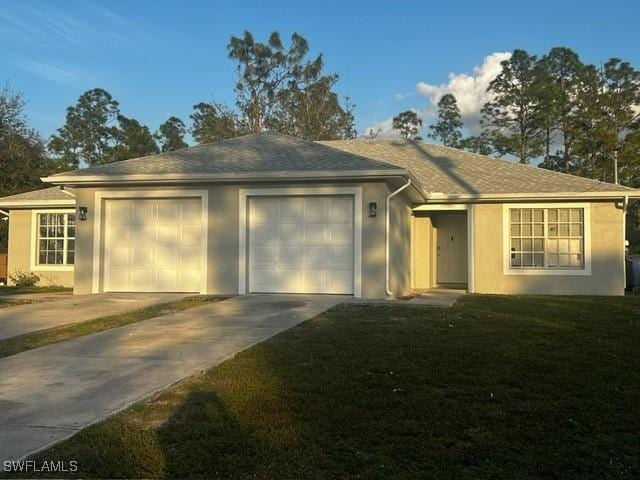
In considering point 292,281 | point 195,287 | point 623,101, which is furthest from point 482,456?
point 623,101

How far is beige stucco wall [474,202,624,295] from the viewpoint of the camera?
49.4 ft

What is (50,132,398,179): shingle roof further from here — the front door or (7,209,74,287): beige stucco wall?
(7,209,74,287): beige stucco wall

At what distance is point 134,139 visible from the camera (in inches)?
2074

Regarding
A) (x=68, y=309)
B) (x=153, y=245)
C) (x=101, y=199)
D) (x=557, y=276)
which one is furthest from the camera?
(x=557, y=276)

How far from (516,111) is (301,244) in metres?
34.4

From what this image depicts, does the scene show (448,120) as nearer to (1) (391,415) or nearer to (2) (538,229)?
(2) (538,229)

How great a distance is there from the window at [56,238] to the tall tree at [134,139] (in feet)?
105

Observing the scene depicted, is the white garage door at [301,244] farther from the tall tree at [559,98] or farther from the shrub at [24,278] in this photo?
the tall tree at [559,98]

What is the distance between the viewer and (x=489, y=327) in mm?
8625

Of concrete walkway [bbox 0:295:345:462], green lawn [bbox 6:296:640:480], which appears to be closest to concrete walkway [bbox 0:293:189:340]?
concrete walkway [bbox 0:295:345:462]

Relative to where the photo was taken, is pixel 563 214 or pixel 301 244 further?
pixel 563 214

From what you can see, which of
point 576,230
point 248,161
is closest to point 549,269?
point 576,230

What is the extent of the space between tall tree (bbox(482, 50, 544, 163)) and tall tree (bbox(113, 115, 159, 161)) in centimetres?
2874

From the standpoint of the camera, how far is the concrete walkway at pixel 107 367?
14.3 feet
